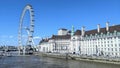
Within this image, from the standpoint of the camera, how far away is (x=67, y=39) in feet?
515

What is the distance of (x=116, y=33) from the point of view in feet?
289

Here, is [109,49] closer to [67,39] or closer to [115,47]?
[115,47]

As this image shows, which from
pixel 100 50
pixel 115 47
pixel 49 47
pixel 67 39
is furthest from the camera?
pixel 49 47

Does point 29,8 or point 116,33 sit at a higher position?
point 29,8

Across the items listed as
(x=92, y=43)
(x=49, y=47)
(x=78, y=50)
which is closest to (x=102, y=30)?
(x=92, y=43)

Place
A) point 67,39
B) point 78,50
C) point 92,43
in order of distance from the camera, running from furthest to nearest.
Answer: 1. point 67,39
2. point 78,50
3. point 92,43

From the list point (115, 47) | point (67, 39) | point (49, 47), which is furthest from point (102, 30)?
point (49, 47)

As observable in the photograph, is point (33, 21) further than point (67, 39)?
No

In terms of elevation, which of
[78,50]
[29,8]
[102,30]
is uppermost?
[29,8]

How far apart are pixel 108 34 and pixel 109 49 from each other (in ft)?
18.4

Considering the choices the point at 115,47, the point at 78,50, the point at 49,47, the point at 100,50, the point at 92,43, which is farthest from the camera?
the point at 49,47

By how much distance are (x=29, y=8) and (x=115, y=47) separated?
4205 cm

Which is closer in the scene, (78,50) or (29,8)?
(29,8)

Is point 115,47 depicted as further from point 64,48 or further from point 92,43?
point 64,48
